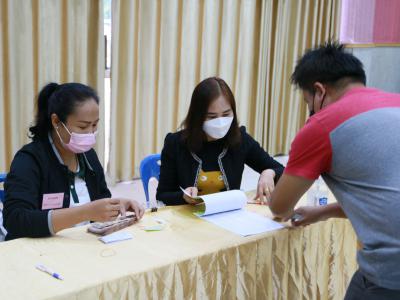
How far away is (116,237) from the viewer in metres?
1.49

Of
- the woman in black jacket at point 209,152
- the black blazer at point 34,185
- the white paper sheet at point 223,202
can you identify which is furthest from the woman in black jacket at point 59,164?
the woman in black jacket at point 209,152

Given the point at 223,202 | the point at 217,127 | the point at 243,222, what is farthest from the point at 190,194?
the point at 217,127

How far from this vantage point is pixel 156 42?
3760mm

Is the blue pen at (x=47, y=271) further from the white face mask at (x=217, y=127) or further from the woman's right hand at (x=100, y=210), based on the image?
the white face mask at (x=217, y=127)

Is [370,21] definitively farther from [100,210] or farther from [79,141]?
[100,210]

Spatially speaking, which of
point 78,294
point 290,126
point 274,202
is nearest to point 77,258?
point 78,294

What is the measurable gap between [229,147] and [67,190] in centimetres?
75

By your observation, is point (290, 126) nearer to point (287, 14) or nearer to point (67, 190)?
point (287, 14)

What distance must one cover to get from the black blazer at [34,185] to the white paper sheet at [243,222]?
53cm

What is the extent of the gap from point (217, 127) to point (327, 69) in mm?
757

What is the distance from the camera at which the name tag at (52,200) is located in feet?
5.52

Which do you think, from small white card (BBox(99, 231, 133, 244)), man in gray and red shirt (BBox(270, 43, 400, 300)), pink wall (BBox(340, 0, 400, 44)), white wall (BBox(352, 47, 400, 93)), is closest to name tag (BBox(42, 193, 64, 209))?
small white card (BBox(99, 231, 133, 244))

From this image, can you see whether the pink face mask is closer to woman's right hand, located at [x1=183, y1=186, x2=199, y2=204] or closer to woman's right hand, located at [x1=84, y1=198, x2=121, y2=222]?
woman's right hand, located at [x1=84, y1=198, x2=121, y2=222]

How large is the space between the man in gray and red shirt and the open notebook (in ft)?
1.41
